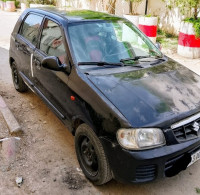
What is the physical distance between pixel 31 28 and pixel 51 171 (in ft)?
7.74

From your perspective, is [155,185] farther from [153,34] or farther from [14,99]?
[153,34]

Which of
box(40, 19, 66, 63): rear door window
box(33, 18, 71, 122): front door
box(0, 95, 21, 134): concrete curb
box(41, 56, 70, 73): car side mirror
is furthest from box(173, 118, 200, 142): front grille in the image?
box(0, 95, 21, 134): concrete curb

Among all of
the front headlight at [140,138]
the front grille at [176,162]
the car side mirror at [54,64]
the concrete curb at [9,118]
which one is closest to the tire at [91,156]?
the front headlight at [140,138]

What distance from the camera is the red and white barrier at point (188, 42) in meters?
7.32

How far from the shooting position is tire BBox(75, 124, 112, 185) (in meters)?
2.47

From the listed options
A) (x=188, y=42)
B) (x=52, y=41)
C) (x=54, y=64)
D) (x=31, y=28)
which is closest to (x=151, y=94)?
(x=54, y=64)

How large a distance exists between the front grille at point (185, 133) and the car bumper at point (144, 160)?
0.15ft

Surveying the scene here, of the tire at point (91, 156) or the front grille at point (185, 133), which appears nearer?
the front grille at point (185, 133)

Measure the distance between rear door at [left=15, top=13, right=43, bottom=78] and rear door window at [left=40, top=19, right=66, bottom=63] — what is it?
0.22 m

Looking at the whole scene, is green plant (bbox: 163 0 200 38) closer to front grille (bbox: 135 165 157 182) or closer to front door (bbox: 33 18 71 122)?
front door (bbox: 33 18 71 122)

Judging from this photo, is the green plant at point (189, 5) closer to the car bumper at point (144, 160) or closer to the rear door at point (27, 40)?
the rear door at point (27, 40)

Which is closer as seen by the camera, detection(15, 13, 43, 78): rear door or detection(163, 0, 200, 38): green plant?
detection(15, 13, 43, 78): rear door

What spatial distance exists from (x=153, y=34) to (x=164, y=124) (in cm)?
644

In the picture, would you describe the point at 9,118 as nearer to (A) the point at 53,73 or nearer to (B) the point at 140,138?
(A) the point at 53,73
